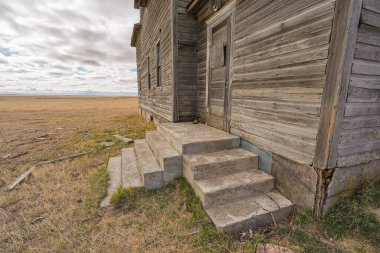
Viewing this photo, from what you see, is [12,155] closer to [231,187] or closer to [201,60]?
[201,60]

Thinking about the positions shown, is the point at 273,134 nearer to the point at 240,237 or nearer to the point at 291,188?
the point at 291,188

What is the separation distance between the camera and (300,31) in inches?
107

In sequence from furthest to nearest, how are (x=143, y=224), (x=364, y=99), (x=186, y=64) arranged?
(x=186, y=64)
(x=143, y=224)
(x=364, y=99)

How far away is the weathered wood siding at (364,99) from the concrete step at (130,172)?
350 cm

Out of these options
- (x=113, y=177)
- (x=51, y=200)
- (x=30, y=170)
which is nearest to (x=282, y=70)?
(x=113, y=177)

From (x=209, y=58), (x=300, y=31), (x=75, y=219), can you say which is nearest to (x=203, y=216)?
(x=75, y=219)

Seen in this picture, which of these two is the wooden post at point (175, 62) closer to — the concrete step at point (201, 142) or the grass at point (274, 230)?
the concrete step at point (201, 142)

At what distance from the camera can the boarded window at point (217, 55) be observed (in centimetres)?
472

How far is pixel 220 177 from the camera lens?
338 cm

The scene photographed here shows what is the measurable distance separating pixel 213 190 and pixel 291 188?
1307 millimetres

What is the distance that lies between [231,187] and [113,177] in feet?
A: 9.29

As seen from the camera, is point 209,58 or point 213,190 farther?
point 209,58

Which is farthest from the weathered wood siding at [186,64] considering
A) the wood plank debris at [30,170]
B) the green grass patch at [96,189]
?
the wood plank debris at [30,170]

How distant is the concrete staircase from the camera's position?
278 centimetres
